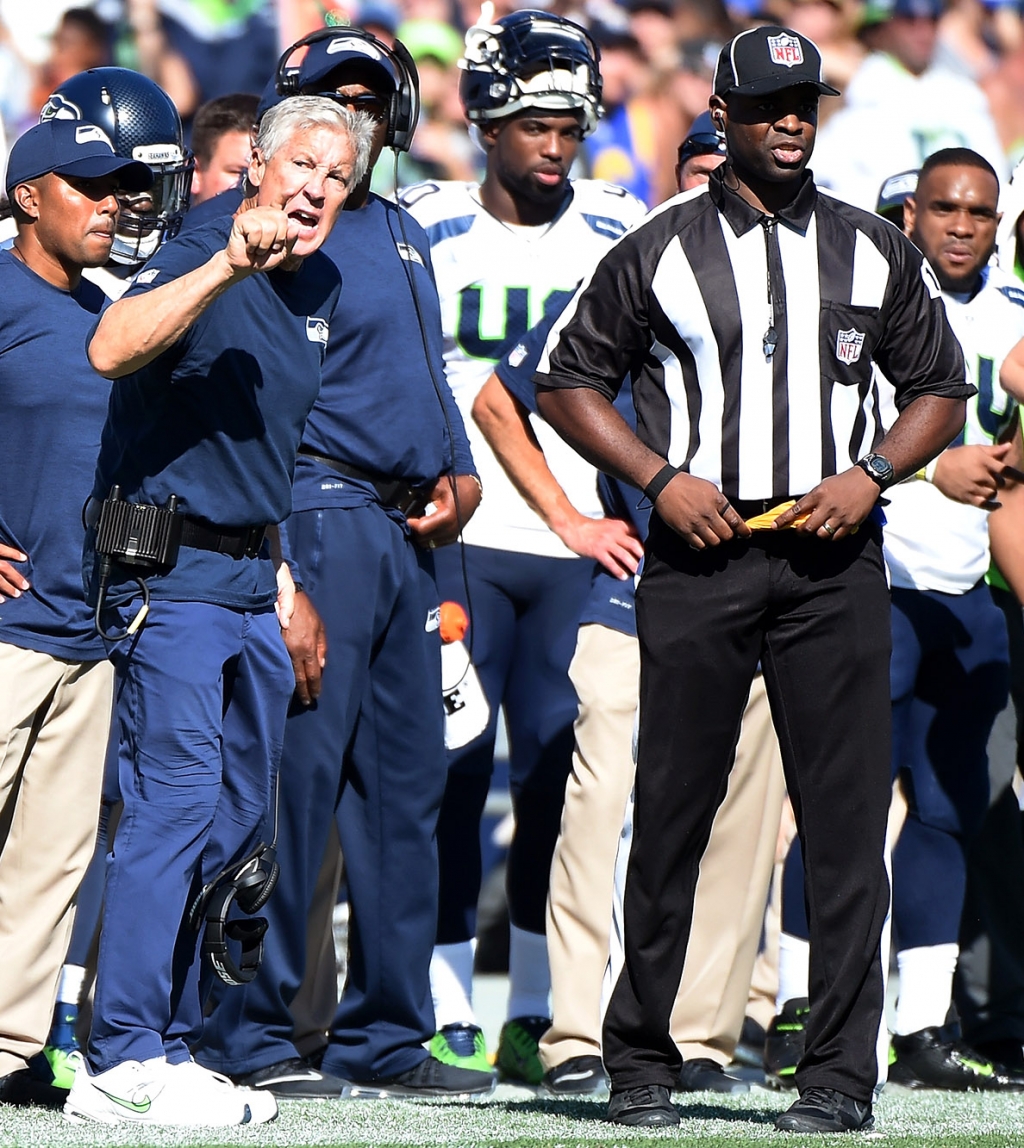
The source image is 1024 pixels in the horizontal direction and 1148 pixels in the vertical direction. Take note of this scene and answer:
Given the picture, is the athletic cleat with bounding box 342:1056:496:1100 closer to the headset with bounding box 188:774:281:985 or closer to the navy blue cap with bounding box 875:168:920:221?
the headset with bounding box 188:774:281:985

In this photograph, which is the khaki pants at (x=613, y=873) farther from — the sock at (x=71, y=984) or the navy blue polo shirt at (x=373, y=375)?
the sock at (x=71, y=984)

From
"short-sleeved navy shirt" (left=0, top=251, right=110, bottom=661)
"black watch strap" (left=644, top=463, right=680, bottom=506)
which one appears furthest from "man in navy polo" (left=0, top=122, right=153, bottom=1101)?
"black watch strap" (left=644, top=463, right=680, bottom=506)

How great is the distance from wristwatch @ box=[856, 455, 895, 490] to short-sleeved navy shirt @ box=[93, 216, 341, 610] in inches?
47.5

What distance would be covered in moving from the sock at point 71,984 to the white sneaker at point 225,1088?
965 mm

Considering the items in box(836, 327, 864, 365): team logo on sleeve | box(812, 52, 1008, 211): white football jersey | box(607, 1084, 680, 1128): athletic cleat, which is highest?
box(812, 52, 1008, 211): white football jersey

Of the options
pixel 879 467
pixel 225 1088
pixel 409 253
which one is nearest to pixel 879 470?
pixel 879 467

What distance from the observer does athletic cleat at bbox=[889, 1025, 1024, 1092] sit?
5.29 metres

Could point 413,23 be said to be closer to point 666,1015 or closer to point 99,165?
point 99,165

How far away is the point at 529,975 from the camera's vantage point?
5445 millimetres

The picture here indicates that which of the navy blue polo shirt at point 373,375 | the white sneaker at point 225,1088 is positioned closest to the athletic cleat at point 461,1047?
the white sneaker at point 225,1088

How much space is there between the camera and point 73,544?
450 centimetres

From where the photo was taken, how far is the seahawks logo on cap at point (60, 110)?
4.74 metres

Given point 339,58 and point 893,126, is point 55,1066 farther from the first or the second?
point 893,126

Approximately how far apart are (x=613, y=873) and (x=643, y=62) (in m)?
4.80
